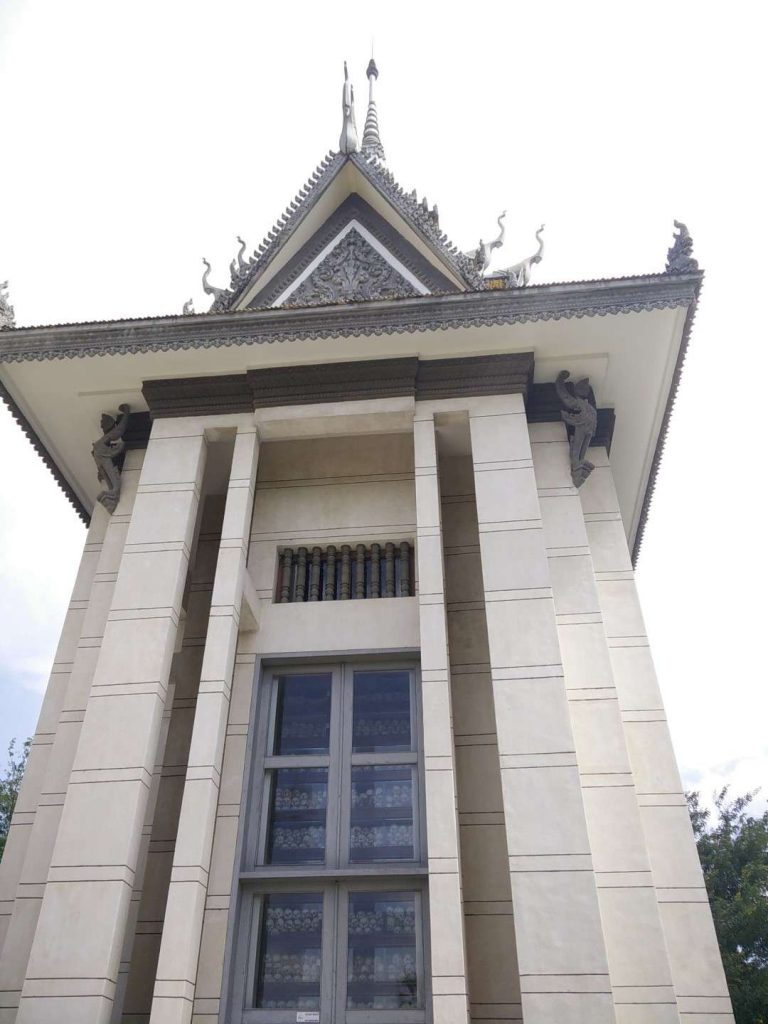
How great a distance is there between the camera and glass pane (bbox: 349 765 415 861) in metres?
7.40

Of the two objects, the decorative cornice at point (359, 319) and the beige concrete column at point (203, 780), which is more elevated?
the decorative cornice at point (359, 319)

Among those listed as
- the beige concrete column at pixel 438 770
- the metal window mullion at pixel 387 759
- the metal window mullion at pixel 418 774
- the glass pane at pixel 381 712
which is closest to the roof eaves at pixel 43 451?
the beige concrete column at pixel 438 770

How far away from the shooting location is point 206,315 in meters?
9.20

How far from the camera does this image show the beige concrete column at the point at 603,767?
610cm

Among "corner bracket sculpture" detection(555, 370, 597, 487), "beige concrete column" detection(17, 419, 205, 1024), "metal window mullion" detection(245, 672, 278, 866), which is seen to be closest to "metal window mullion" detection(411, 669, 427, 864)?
"metal window mullion" detection(245, 672, 278, 866)

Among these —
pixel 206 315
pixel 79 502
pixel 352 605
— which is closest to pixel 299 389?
pixel 206 315

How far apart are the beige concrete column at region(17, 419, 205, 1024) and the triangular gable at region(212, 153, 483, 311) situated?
2.54 m

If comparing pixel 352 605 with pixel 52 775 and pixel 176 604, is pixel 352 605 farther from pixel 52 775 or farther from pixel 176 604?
pixel 52 775

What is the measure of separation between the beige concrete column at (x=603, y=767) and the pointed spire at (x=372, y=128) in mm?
6872

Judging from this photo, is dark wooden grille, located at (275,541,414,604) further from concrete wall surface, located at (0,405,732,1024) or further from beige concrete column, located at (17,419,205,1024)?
beige concrete column, located at (17,419,205,1024)

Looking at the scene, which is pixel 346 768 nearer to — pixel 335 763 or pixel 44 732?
pixel 335 763

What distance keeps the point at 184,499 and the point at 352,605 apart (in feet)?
6.56

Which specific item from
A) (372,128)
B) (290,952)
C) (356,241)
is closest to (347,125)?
(356,241)

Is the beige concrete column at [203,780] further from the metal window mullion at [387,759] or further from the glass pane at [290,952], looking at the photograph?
the metal window mullion at [387,759]
